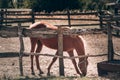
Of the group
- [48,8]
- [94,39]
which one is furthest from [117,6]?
[48,8]

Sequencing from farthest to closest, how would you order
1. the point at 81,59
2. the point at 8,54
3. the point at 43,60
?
1. the point at 8,54
2. the point at 43,60
3. the point at 81,59

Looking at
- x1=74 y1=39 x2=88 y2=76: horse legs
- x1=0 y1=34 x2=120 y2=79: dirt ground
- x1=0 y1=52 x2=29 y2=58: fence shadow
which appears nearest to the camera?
x1=74 y1=39 x2=88 y2=76: horse legs

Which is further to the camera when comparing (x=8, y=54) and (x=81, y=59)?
(x=8, y=54)

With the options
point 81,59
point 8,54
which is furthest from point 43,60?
point 81,59

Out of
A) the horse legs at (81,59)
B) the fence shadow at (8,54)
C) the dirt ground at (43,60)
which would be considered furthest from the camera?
the fence shadow at (8,54)

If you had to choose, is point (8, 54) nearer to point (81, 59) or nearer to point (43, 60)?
point (43, 60)

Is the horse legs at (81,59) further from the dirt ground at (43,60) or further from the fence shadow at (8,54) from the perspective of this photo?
the fence shadow at (8,54)

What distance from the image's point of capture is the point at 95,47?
11.5 metres

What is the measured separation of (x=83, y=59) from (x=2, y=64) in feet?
8.95

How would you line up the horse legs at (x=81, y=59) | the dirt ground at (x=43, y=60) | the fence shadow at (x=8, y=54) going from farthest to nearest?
the fence shadow at (x=8, y=54) → the dirt ground at (x=43, y=60) → the horse legs at (x=81, y=59)

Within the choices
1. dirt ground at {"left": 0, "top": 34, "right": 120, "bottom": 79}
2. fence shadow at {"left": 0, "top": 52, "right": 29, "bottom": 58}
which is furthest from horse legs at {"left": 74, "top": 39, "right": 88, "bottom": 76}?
fence shadow at {"left": 0, "top": 52, "right": 29, "bottom": 58}

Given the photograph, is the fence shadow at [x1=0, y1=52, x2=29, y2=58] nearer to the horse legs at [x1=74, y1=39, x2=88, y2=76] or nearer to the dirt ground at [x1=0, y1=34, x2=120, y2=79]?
the dirt ground at [x1=0, y1=34, x2=120, y2=79]

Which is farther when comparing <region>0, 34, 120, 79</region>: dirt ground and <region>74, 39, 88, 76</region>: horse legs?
<region>0, 34, 120, 79</region>: dirt ground

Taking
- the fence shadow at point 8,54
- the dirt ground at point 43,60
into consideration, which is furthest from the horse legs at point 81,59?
the fence shadow at point 8,54
